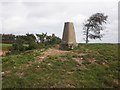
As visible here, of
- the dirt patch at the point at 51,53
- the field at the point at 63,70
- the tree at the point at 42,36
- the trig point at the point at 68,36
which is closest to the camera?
the field at the point at 63,70

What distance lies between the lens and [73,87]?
10.2m

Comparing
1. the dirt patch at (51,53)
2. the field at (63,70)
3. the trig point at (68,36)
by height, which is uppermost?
the trig point at (68,36)

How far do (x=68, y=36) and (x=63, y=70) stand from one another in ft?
15.5

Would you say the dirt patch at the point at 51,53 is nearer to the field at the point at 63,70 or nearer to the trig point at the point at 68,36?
the field at the point at 63,70

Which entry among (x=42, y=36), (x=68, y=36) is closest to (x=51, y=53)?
(x=68, y=36)

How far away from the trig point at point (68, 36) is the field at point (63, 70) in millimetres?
797

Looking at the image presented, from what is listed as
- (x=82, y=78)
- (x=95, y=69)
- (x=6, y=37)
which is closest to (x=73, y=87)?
(x=82, y=78)

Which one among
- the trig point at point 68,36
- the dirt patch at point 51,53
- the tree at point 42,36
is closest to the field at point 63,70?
the dirt patch at point 51,53

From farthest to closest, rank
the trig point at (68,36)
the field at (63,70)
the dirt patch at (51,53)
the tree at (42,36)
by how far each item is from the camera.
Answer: the tree at (42,36)
the trig point at (68,36)
the dirt patch at (51,53)
the field at (63,70)

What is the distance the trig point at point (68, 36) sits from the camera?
16281mm

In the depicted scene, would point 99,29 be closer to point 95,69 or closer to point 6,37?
point 95,69

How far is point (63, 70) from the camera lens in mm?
12000

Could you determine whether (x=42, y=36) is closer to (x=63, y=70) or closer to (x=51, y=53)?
(x=51, y=53)

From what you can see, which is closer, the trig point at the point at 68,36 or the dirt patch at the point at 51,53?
the dirt patch at the point at 51,53
